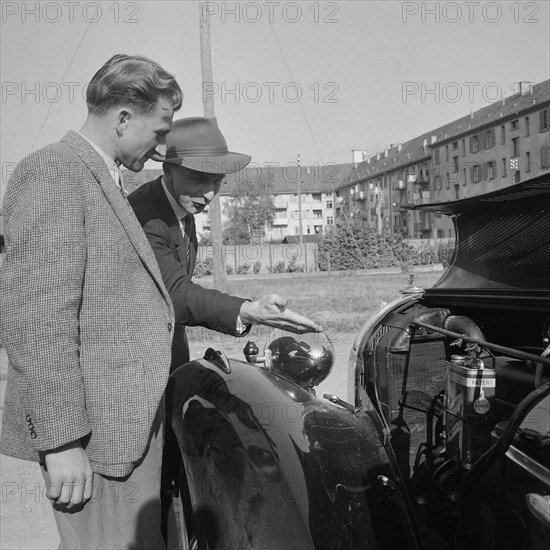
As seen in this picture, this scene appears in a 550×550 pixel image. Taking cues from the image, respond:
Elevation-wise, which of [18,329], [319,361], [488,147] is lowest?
[319,361]

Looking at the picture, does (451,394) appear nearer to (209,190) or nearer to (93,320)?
(93,320)

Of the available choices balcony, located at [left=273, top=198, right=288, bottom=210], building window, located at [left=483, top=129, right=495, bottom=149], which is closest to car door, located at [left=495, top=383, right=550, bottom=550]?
building window, located at [left=483, top=129, right=495, bottom=149]

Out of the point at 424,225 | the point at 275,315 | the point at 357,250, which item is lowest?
the point at 357,250

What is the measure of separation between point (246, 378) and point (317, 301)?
14038mm

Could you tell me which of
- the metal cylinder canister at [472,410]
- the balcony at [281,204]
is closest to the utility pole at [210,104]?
the metal cylinder canister at [472,410]

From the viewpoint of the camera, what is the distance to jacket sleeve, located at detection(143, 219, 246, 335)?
2717mm

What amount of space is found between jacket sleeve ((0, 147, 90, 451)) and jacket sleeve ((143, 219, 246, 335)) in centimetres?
96

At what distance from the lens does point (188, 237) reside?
10.4 feet

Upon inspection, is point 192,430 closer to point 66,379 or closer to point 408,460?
point 66,379

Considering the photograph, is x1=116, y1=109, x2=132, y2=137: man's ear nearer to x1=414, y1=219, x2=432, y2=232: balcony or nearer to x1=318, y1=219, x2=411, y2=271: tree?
x1=318, y1=219, x2=411, y2=271: tree

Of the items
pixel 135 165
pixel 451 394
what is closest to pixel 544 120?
pixel 451 394

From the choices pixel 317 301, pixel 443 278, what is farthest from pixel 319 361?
pixel 317 301

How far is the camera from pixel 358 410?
7.74 ft

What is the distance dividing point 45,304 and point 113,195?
42 centimetres
